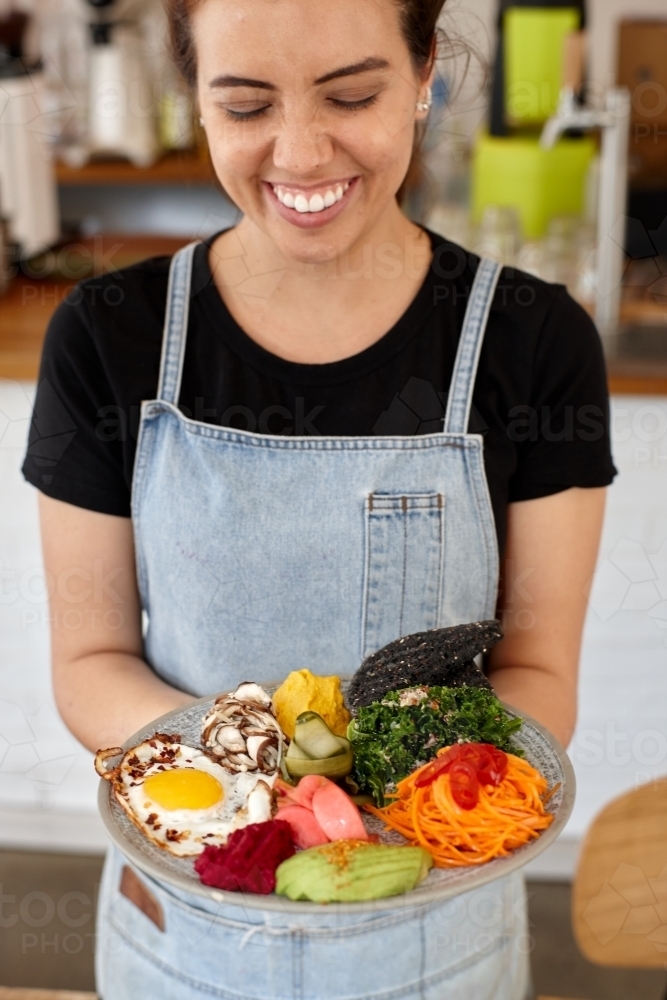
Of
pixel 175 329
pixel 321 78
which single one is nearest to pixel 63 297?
pixel 175 329

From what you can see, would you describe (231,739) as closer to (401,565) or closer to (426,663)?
(426,663)

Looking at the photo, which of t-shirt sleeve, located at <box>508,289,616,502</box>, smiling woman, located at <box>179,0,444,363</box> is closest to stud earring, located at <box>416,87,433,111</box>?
smiling woman, located at <box>179,0,444,363</box>

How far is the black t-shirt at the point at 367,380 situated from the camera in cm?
97

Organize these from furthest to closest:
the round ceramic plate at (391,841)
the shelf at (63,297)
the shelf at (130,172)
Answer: the shelf at (130,172), the shelf at (63,297), the round ceramic plate at (391,841)

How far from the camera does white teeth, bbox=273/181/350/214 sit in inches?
33.4

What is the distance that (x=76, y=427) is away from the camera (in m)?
0.96

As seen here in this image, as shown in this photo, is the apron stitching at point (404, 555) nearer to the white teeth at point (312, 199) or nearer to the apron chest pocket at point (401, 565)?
the apron chest pocket at point (401, 565)

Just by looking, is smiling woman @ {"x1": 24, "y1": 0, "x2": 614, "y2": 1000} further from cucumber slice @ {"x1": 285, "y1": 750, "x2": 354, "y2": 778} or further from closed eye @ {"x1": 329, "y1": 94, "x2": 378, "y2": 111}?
cucumber slice @ {"x1": 285, "y1": 750, "x2": 354, "y2": 778}

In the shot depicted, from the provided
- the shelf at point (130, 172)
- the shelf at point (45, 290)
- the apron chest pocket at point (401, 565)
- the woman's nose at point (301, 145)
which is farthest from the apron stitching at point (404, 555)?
the shelf at point (130, 172)

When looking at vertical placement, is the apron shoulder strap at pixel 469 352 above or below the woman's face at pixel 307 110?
below

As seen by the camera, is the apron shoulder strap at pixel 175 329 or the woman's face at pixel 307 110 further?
the apron shoulder strap at pixel 175 329

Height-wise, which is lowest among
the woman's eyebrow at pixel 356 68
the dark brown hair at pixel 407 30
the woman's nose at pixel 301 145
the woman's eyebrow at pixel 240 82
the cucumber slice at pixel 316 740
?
the cucumber slice at pixel 316 740

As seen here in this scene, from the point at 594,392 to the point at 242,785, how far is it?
1.63ft

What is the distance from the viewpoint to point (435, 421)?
3.28 feet
